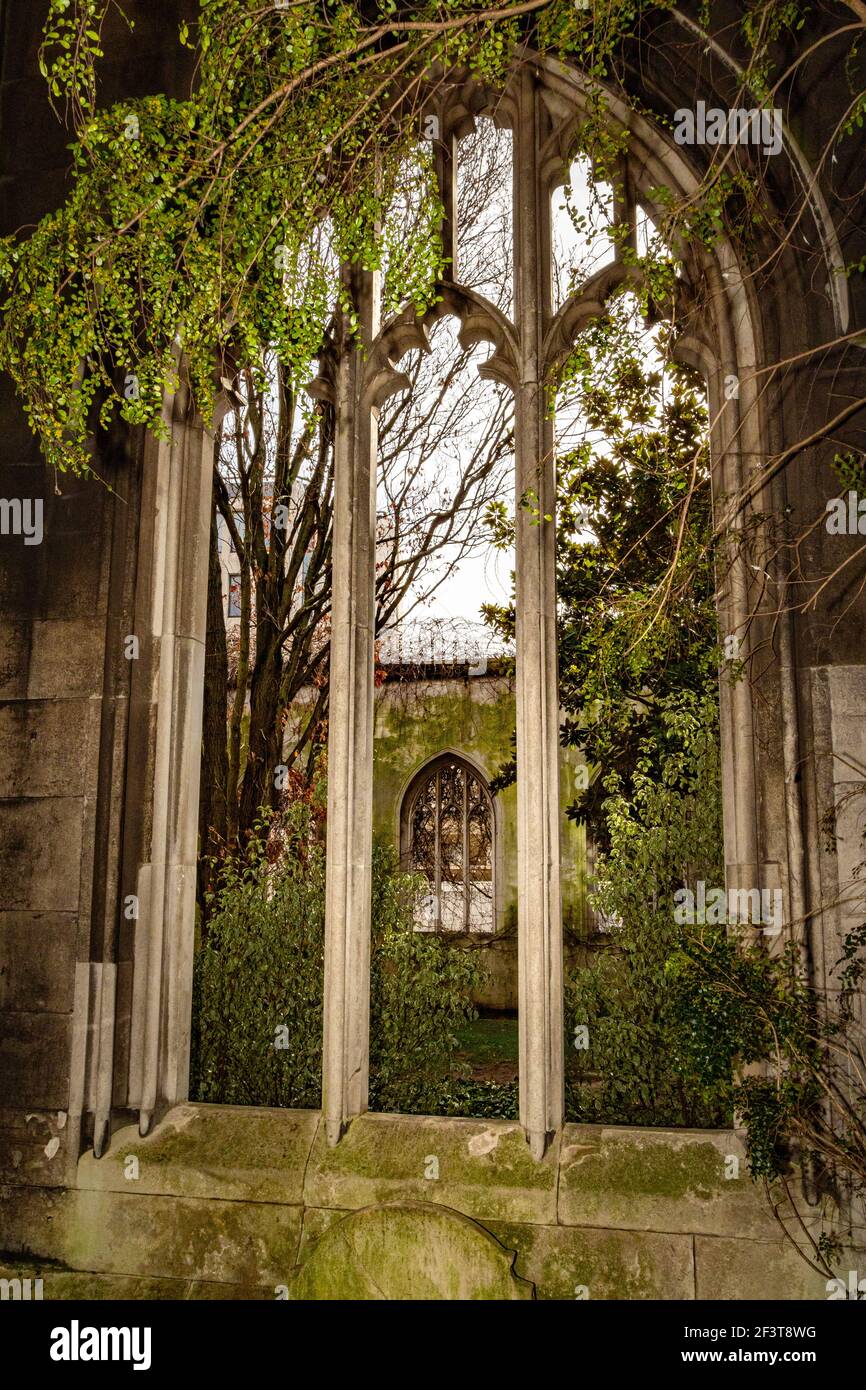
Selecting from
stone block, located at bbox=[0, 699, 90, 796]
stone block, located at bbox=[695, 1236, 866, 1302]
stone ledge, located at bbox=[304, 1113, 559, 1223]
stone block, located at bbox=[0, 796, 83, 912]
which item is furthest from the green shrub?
stone block, located at bbox=[695, 1236, 866, 1302]

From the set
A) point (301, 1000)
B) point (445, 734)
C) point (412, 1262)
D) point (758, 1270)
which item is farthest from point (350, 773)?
point (445, 734)

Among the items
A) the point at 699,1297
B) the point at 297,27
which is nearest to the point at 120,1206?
the point at 699,1297

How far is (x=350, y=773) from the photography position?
3.40m

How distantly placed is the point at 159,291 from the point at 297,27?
2.96 ft

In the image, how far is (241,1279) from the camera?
317 cm

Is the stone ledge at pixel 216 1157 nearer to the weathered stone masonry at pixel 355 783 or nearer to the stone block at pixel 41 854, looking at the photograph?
the weathered stone masonry at pixel 355 783

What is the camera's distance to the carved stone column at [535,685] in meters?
3.15

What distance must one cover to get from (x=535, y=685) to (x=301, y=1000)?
157cm

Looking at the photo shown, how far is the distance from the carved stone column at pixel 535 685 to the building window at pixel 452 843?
589 centimetres

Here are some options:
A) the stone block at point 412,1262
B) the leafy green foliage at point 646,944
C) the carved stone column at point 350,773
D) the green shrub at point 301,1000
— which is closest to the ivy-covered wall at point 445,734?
the green shrub at point 301,1000

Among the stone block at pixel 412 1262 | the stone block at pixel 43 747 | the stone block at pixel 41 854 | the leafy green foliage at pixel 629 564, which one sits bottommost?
the stone block at pixel 412 1262

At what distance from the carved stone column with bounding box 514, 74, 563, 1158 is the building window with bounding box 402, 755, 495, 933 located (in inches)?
232

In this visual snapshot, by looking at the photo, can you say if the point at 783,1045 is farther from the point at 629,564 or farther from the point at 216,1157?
the point at 629,564

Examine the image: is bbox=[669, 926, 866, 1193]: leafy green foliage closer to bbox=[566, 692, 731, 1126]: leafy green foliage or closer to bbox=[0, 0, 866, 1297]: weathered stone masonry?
bbox=[0, 0, 866, 1297]: weathered stone masonry
